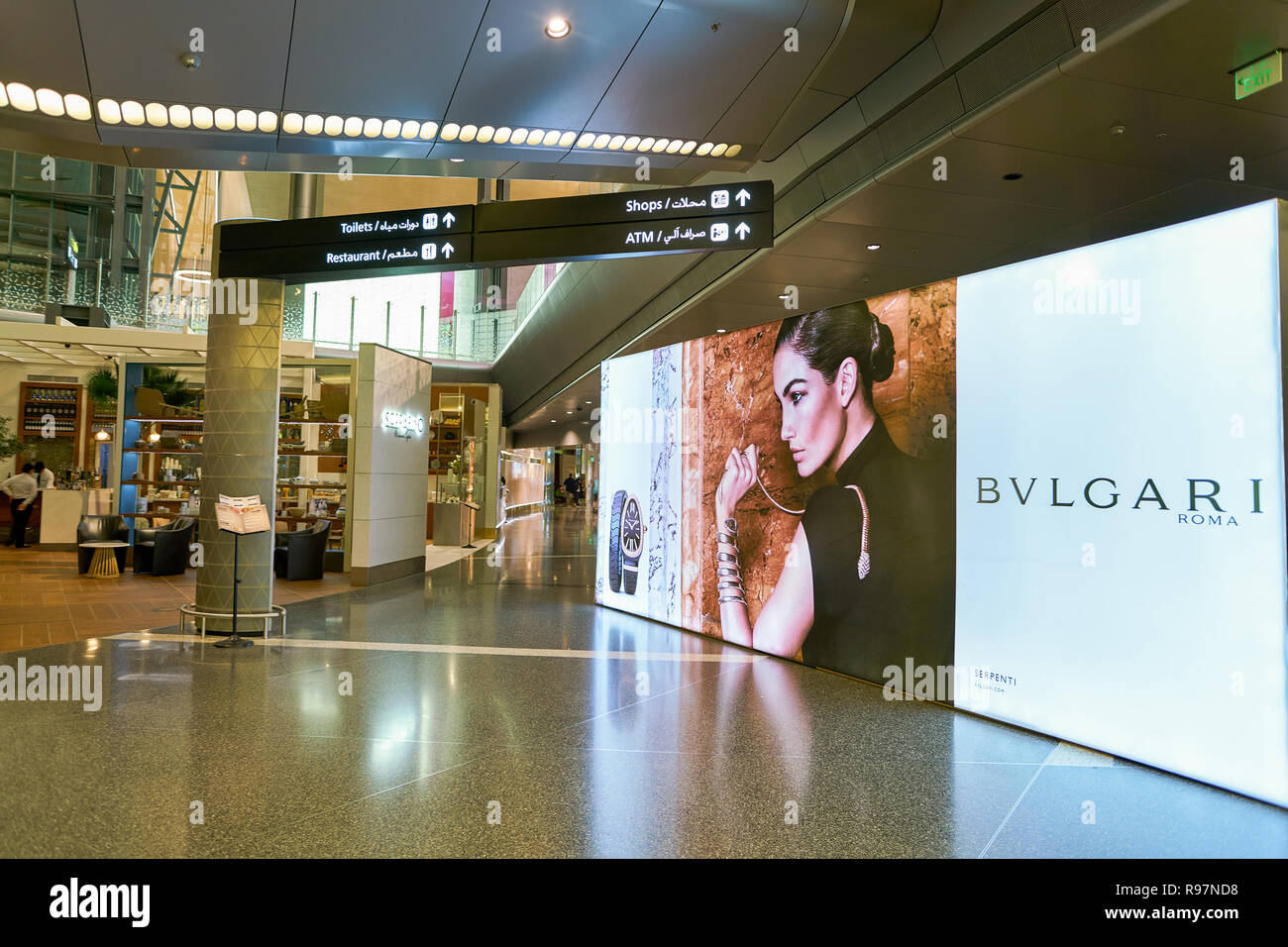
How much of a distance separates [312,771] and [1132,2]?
543cm

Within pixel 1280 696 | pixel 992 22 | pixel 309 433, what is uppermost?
pixel 992 22

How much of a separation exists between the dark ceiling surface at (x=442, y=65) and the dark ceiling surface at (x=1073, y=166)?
1.00 meters

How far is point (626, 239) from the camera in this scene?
5.72 meters

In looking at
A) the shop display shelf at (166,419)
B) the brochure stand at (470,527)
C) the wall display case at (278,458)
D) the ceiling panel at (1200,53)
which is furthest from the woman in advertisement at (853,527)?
the brochure stand at (470,527)

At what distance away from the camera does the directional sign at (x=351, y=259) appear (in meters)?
6.06

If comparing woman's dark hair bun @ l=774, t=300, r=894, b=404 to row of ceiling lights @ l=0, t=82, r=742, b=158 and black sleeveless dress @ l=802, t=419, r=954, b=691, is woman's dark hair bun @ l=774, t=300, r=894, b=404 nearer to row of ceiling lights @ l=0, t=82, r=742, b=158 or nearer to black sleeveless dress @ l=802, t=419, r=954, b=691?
black sleeveless dress @ l=802, t=419, r=954, b=691

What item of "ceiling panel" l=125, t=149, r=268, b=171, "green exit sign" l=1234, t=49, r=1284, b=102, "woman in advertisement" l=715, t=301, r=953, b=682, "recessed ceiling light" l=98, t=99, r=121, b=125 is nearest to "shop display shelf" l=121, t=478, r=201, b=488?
"ceiling panel" l=125, t=149, r=268, b=171

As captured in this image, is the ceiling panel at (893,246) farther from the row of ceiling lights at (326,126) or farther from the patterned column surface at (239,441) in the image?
the patterned column surface at (239,441)

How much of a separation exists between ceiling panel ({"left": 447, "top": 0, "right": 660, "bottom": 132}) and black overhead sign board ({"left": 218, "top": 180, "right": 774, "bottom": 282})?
Answer: 0.75 metres

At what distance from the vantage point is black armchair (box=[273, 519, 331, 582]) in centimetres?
1047

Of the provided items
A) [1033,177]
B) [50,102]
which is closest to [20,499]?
[50,102]

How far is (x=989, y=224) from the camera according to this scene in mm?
7223
